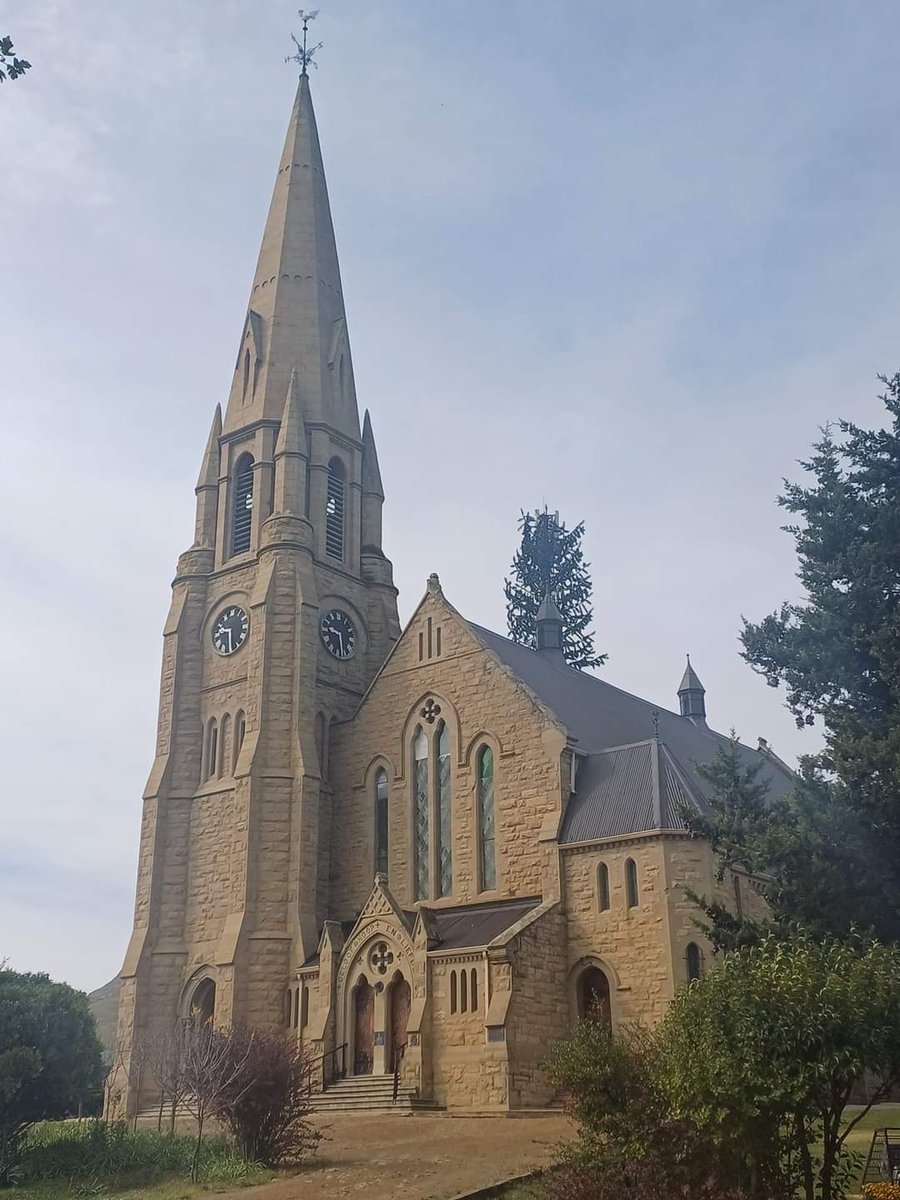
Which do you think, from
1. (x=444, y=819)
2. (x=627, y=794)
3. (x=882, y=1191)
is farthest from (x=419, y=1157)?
(x=444, y=819)

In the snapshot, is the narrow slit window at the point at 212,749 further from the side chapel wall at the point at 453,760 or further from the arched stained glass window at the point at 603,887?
the arched stained glass window at the point at 603,887

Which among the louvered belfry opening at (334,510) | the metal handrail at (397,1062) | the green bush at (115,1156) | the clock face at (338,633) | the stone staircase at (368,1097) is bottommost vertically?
the green bush at (115,1156)

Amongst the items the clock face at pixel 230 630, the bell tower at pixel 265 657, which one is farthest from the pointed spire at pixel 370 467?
the clock face at pixel 230 630

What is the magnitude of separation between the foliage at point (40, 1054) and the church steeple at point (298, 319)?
73.6 feet

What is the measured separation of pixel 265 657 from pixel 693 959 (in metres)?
16.5

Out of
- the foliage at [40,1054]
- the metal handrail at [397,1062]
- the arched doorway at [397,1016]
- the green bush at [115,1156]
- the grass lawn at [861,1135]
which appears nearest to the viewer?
the grass lawn at [861,1135]

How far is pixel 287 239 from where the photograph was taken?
48062 mm

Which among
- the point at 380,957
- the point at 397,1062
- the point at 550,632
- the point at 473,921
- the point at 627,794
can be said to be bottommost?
the point at 397,1062

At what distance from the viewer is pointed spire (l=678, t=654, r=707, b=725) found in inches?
2076

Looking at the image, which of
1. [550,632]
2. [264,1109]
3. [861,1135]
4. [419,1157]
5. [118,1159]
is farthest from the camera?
[550,632]

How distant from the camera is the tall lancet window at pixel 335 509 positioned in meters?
43.6

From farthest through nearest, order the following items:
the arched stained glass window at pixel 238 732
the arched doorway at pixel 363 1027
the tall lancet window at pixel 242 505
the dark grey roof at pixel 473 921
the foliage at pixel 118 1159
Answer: the tall lancet window at pixel 242 505
the arched stained glass window at pixel 238 732
the arched doorway at pixel 363 1027
the dark grey roof at pixel 473 921
the foliage at pixel 118 1159

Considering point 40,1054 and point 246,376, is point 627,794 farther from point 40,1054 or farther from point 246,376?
point 246,376

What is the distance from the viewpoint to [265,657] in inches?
1522
